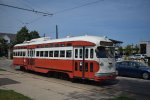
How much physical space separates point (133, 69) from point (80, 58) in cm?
634

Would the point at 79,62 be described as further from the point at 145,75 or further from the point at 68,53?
the point at 145,75

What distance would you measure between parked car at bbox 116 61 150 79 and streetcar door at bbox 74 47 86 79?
6.30 metres

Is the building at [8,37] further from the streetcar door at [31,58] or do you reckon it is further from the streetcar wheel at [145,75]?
the streetcar wheel at [145,75]

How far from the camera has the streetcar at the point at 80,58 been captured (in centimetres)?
1591

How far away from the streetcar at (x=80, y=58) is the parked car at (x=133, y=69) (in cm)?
475

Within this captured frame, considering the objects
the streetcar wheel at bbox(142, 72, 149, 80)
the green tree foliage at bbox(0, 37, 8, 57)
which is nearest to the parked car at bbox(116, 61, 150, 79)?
the streetcar wheel at bbox(142, 72, 149, 80)

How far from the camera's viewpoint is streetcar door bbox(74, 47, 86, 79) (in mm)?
16531

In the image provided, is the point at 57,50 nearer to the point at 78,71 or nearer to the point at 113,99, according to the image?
the point at 78,71

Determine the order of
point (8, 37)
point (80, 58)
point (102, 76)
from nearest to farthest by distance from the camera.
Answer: point (102, 76)
point (80, 58)
point (8, 37)

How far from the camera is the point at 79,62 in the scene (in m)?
16.9

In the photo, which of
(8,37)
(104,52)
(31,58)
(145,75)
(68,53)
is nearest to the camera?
(104,52)

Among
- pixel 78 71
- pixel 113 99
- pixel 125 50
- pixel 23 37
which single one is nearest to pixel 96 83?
pixel 78 71

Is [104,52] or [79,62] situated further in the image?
[79,62]

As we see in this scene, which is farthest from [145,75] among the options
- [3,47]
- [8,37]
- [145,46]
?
[8,37]
